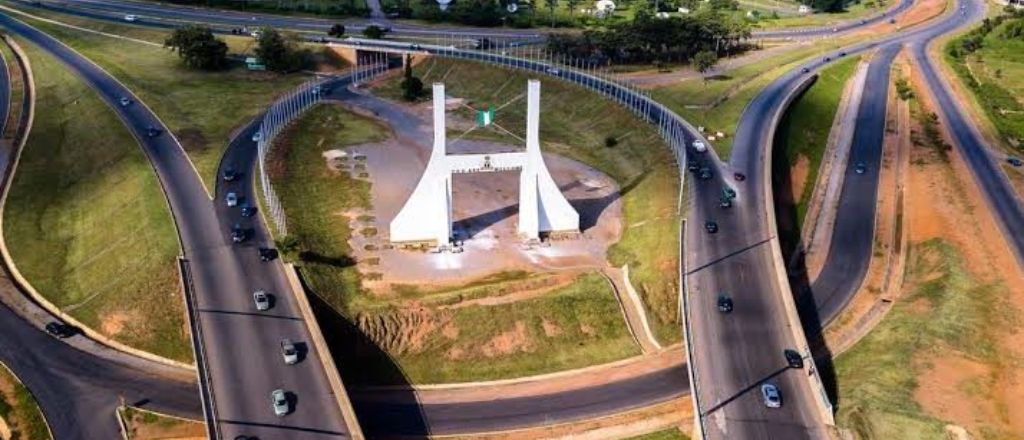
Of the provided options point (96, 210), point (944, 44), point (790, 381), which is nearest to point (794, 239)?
point (790, 381)

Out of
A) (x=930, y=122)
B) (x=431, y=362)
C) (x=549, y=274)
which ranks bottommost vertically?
(x=431, y=362)

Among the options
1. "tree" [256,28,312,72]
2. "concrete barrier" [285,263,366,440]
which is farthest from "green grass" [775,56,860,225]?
"tree" [256,28,312,72]

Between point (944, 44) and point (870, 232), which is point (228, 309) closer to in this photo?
point (870, 232)

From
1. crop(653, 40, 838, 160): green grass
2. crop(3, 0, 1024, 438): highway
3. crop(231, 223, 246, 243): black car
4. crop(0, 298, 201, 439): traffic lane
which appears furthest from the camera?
crop(653, 40, 838, 160): green grass

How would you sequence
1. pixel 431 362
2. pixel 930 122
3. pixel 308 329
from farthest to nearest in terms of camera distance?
1. pixel 930 122
2. pixel 431 362
3. pixel 308 329

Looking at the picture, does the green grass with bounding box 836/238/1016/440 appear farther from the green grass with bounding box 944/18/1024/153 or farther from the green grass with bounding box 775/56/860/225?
the green grass with bounding box 944/18/1024/153

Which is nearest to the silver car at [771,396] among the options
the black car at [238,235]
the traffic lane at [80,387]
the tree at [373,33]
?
the traffic lane at [80,387]

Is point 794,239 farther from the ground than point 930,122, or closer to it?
closer to it
